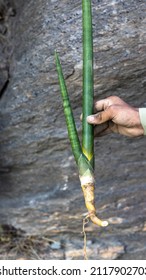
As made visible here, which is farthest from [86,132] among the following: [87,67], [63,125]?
[63,125]

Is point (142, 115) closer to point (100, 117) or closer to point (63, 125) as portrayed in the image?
point (100, 117)

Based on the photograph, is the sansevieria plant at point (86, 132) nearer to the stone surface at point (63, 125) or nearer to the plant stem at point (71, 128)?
the plant stem at point (71, 128)

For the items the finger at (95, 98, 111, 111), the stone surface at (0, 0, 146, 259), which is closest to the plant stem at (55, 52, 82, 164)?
the finger at (95, 98, 111, 111)

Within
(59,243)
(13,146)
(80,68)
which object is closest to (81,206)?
(59,243)

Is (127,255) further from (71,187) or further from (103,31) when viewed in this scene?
(103,31)

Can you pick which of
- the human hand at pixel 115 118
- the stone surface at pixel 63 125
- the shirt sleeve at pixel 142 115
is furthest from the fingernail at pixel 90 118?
the stone surface at pixel 63 125

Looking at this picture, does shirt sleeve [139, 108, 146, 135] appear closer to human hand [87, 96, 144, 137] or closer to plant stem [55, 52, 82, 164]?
human hand [87, 96, 144, 137]

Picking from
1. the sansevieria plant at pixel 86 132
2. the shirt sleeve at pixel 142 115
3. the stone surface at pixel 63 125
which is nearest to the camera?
the sansevieria plant at pixel 86 132
